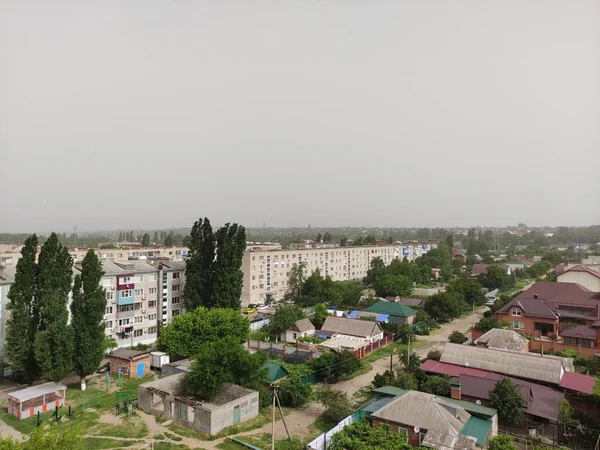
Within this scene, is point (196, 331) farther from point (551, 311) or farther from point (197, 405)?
point (551, 311)

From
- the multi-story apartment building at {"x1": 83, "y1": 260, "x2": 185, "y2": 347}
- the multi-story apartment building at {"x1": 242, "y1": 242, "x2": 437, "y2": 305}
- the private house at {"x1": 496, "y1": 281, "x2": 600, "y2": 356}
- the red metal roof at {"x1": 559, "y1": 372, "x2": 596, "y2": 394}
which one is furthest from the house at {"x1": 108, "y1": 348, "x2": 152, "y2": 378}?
the private house at {"x1": 496, "y1": 281, "x2": 600, "y2": 356}

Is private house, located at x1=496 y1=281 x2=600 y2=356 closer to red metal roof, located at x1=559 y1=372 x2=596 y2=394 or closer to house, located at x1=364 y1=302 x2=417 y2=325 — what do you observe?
house, located at x1=364 y1=302 x2=417 y2=325

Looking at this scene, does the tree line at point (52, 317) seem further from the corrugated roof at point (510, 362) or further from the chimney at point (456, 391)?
the corrugated roof at point (510, 362)

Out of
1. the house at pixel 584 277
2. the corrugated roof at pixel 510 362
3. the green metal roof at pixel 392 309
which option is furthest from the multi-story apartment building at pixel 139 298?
the house at pixel 584 277

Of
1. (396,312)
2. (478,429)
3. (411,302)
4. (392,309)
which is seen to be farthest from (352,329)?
(478,429)

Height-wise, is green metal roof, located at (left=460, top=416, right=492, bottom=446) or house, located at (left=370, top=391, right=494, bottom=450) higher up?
house, located at (left=370, top=391, right=494, bottom=450)

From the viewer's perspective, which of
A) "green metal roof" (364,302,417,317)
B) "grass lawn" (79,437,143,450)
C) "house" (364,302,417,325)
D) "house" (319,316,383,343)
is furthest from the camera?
"green metal roof" (364,302,417,317)
